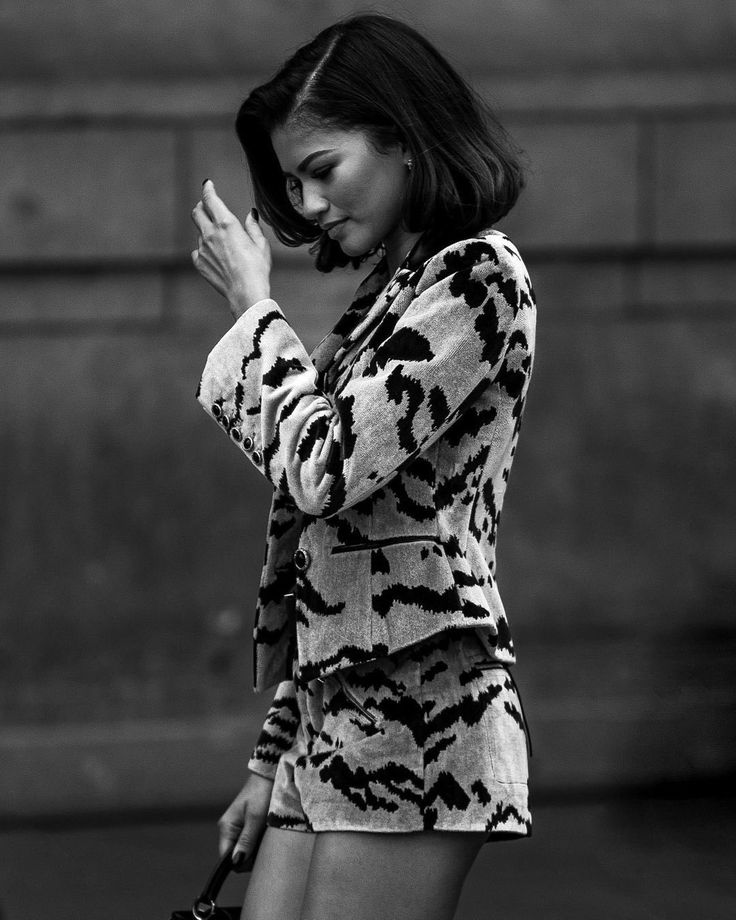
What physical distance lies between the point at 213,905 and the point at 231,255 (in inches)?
40.8

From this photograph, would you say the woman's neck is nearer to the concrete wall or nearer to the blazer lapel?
the blazer lapel

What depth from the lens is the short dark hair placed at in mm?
2139

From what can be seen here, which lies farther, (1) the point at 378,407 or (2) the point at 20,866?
(2) the point at 20,866

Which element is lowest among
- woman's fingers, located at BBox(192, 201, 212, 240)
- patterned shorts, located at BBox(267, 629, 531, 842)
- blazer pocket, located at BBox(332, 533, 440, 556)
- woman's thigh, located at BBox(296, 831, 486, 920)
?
woman's thigh, located at BBox(296, 831, 486, 920)

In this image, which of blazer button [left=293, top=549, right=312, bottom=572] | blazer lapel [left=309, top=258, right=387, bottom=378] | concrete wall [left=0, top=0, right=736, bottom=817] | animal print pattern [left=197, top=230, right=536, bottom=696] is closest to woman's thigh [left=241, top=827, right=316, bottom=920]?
animal print pattern [left=197, top=230, right=536, bottom=696]

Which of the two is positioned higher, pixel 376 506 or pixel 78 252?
pixel 376 506

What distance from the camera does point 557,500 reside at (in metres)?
5.77

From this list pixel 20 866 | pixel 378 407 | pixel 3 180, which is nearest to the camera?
pixel 378 407

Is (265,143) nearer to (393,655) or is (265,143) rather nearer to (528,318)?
(528,318)

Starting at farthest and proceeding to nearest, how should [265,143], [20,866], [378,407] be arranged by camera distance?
[20,866]
[265,143]
[378,407]

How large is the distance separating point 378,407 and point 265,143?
2.18 feet

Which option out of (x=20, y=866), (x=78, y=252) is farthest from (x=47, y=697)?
(x=78, y=252)

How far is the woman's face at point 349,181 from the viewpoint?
2.17 m

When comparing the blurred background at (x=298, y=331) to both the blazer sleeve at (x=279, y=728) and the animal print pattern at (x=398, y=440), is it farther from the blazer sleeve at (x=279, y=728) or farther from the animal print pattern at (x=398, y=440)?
the animal print pattern at (x=398, y=440)
